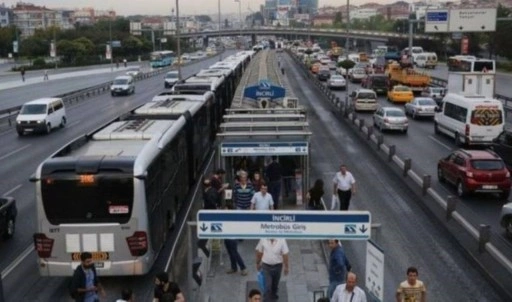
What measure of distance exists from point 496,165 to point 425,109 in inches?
842

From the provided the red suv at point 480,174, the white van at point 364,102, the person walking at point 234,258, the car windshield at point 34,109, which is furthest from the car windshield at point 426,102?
the person walking at point 234,258


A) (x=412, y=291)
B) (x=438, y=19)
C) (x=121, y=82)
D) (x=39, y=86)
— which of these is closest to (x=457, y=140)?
(x=412, y=291)

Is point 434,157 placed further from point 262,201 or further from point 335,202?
point 262,201

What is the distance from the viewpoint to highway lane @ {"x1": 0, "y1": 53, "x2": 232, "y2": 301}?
48.3 feet

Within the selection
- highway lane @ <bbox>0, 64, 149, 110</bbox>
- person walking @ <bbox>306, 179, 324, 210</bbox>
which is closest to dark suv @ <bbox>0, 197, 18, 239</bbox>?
person walking @ <bbox>306, 179, 324, 210</bbox>

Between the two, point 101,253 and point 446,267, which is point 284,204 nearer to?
point 446,267

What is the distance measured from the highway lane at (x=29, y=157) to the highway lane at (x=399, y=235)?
7.33m

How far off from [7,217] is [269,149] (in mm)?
7028

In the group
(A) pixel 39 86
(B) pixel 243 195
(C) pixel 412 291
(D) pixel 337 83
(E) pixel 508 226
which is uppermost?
(B) pixel 243 195

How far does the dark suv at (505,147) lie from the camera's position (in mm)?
25734

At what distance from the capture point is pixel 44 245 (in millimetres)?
13055

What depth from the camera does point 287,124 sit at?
67.4ft

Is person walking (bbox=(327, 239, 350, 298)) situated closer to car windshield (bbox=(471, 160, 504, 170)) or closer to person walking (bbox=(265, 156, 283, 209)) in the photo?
person walking (bbox=(265, 156, 283, 209))

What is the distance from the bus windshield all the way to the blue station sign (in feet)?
56.5
